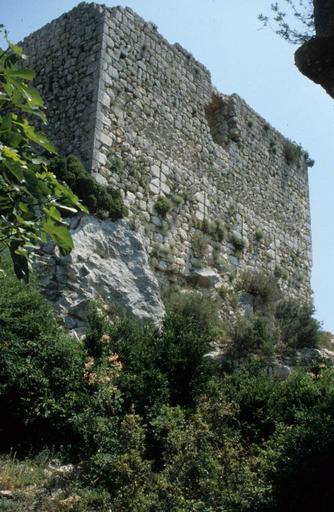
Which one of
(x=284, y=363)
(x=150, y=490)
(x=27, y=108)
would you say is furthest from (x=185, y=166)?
(x=27, y=108)

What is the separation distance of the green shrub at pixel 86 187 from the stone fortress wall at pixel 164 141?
403 millimetres

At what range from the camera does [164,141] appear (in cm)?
1342

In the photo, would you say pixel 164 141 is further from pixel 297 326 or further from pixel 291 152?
pixel 291 152

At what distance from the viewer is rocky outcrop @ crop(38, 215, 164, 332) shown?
9.85 meters

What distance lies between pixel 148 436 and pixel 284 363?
4.45 m

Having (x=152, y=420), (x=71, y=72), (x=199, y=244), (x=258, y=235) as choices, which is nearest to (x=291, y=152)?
(x=258, y=235)

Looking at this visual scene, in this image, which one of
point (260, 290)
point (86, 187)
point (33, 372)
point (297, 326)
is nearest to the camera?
point (33, 372)

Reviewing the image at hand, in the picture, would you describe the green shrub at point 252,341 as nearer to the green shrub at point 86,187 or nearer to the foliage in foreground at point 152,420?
the foliage in foreground at point 152,420

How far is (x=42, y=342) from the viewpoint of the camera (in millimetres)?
8086

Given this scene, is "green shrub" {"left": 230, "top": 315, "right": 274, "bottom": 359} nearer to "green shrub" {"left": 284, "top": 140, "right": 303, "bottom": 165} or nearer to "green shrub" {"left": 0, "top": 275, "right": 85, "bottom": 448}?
"green shrub" {"left": 0, "top": 275, "right": 85, "bottom": 448}

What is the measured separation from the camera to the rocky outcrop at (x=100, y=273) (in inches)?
388

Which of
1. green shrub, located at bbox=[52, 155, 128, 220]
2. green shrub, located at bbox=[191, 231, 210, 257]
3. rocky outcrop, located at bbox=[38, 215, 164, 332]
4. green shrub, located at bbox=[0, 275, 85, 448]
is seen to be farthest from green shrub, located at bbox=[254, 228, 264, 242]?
green shrub, located at bbox=[0, 275, 85, 448]

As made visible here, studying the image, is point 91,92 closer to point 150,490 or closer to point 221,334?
point 221,334

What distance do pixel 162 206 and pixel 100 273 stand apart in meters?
2.63
